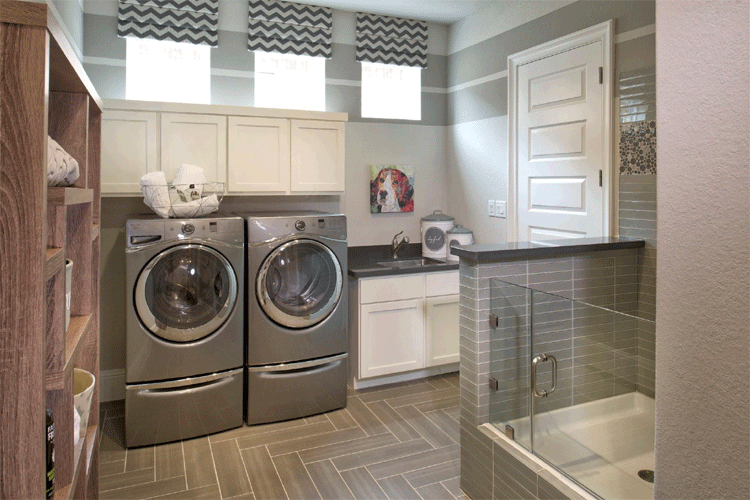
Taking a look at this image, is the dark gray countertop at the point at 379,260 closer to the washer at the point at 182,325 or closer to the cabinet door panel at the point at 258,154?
the cabinet door panel at the point at 258,154

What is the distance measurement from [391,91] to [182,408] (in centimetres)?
279

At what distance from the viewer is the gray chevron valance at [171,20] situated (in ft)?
11.5

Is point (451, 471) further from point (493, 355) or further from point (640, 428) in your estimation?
point (640, 428)

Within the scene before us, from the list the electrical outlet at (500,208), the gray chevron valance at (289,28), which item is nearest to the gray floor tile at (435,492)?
the electrical outlet at (500,208)

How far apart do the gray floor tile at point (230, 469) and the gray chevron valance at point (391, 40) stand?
113 inches

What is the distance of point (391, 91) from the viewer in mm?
4391

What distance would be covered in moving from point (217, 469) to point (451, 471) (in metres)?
1.15

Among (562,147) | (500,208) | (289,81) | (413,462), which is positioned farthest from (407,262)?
(413,462)

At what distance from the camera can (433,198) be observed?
4.56 metres

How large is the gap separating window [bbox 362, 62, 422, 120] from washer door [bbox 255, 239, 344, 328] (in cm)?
147

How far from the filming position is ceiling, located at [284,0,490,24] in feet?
12.9

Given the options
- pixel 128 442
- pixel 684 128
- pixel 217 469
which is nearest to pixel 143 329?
pixel 128 442

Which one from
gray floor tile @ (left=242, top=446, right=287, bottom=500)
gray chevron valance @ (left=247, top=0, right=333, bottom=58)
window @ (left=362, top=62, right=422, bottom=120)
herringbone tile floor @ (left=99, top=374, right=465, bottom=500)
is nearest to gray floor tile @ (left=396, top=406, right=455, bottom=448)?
herringbone tile floor @ (left=99, top=374, right=465, bottom=500)

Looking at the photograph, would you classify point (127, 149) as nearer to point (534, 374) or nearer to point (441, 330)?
point (441, 330)
